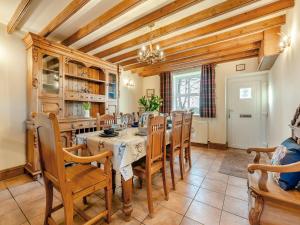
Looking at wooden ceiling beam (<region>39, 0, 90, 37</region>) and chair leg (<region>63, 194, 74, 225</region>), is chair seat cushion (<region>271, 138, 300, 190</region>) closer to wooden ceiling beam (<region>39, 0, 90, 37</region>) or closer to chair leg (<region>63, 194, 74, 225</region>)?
chair leg (<region>63, 194, 74, 225</region>)

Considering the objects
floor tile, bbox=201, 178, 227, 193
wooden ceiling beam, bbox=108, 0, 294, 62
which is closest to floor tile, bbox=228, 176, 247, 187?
floor tile, bbox=201, 178, 227, 193

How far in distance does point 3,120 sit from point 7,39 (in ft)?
4.32

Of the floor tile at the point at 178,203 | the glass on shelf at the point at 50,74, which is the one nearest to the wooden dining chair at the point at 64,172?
the floor tile at the point at 178,203

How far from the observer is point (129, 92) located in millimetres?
5066

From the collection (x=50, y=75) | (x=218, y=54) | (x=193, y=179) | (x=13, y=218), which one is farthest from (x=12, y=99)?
(x=218, y=54)

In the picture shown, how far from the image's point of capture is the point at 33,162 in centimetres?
235

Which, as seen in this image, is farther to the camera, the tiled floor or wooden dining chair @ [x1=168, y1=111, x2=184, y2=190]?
wooden dining chair @ [x1=168, y1=111, x2=184, y2=190]

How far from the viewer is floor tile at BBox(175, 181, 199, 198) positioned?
1.95m

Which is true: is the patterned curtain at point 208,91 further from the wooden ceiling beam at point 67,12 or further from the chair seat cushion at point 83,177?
the chair seat cushion at point 83,177

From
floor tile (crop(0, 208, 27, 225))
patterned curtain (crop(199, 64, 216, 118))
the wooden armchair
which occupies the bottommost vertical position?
floor tile (crop(0, 208, 27, 225))

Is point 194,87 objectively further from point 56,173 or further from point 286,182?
point 56,173

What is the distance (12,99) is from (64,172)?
2.25 metres

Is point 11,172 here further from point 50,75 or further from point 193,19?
point 193,19

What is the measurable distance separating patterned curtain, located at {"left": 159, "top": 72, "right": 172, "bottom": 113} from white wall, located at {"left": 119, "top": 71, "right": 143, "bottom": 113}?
3.06 ft
